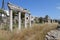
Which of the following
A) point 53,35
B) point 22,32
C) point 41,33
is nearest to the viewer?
point 53,35

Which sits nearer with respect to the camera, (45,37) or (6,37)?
(45,37)

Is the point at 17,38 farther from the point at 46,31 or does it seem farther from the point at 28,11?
the point at 28,11

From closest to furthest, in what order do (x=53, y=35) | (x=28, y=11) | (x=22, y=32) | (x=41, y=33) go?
1. (x=53, y=35)
2. (x=41, y=33)
3. (x=22, y=32)
4. (x=28, y=11)

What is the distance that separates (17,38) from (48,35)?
3.62ft

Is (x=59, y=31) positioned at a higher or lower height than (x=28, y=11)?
lower

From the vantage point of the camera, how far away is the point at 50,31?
246 inches

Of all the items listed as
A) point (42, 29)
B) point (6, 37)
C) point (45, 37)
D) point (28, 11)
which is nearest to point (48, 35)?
point (45, 37)

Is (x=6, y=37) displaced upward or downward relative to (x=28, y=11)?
downward

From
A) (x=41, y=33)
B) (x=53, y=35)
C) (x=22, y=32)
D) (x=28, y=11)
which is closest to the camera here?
(x=53, y=35)

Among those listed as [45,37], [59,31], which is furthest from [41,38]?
[59,31]

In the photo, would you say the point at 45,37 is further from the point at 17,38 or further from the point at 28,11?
the point at 28,11

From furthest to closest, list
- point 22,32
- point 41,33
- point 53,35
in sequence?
1. point 22,32
2. point 41,33
3. point 53,35

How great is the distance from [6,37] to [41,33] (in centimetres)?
126

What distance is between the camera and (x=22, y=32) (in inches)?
261
